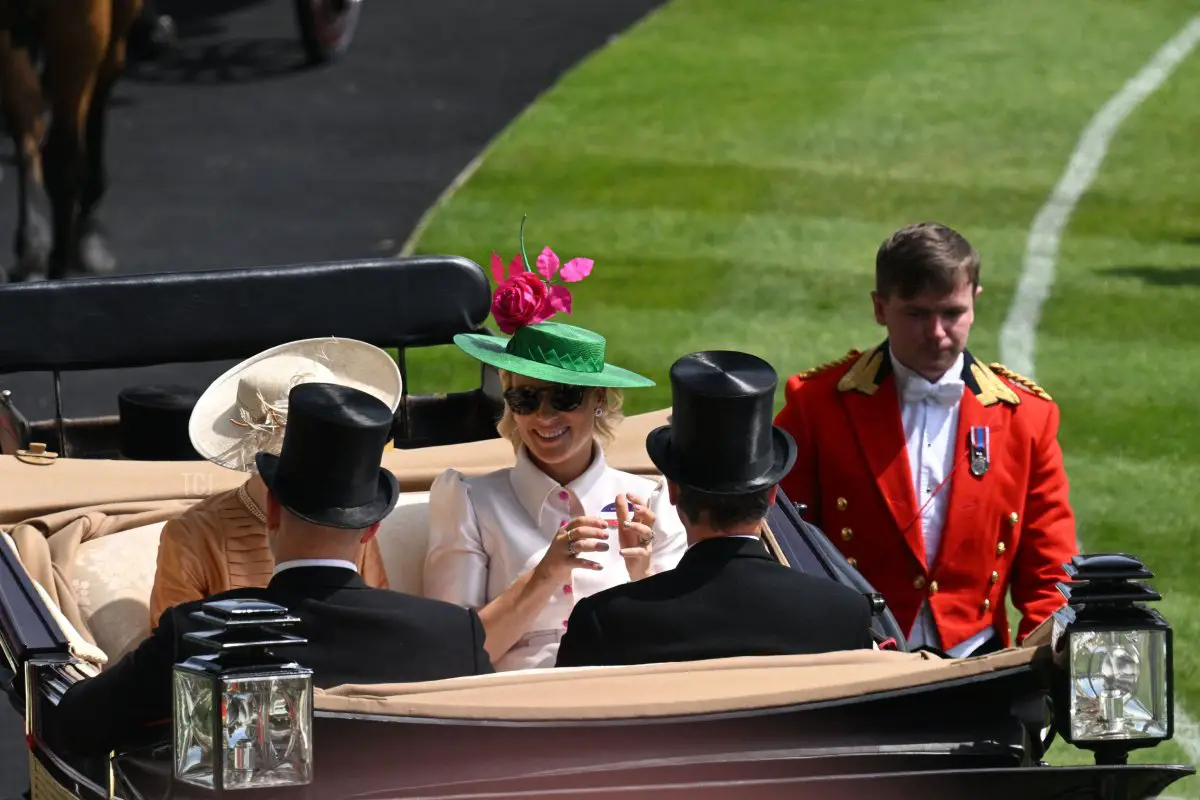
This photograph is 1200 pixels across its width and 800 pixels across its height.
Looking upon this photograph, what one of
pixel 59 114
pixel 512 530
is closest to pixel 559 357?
pixel 512 530

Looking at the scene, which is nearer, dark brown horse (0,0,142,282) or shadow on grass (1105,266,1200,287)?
dark brown horse (0,0,142,282)

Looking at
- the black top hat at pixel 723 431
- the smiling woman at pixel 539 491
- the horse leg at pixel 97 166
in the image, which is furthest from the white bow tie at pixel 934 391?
the horse leg at pixel 97 166

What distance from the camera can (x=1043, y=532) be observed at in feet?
18.9

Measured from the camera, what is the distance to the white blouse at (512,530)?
18.0ft

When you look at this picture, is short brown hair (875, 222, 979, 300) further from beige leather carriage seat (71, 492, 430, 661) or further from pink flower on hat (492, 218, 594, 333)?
beige leather carriage seat (71, 492, 430, 661)

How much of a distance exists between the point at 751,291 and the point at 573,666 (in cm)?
854

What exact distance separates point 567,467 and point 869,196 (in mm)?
9532

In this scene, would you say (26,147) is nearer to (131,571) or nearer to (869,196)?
(869,196)

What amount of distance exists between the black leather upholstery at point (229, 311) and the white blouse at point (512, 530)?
5.21 ft

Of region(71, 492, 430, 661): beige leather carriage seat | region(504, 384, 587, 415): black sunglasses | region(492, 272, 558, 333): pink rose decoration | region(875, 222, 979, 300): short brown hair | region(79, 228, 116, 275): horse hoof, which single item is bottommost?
region(79, 228, 116, 275): horse hoof

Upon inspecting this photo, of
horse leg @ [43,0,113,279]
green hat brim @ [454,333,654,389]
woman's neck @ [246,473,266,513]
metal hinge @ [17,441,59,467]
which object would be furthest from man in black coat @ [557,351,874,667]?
horse leg @ [43,0,113,279]

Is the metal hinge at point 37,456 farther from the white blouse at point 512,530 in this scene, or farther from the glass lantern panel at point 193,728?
the glass lantern panel at point 193,728

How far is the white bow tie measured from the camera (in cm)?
574

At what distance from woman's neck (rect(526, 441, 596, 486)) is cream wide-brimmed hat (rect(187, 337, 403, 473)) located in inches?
17.1
